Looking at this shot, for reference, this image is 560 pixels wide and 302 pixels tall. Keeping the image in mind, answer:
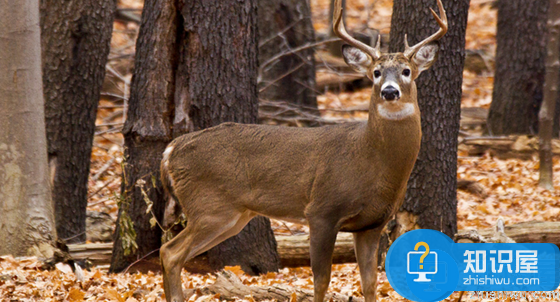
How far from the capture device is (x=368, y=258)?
209 inches

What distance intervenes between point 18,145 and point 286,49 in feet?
28.2

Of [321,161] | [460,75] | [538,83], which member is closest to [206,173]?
[321,161]

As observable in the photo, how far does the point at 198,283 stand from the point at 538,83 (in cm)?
835

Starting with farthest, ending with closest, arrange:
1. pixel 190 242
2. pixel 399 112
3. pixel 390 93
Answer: pixel 190 242 < pixel 399 112 < pixel 390 93

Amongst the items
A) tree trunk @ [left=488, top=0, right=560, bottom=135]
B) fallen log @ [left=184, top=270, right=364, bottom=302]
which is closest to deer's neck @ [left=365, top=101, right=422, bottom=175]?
fallen log @ [left=184, top=270, right=364, bottom=302]

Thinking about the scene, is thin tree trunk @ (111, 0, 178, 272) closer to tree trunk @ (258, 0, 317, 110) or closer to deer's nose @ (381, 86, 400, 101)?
deer's nose @ (381, 86, 400, 101)

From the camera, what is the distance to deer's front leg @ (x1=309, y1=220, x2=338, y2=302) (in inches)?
199

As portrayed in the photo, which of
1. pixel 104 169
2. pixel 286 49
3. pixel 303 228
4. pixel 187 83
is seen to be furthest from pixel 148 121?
pixel 286 49

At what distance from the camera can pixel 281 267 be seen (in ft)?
23.7

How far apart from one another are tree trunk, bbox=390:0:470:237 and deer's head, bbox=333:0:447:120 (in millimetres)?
1582

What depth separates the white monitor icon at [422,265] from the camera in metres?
4.78

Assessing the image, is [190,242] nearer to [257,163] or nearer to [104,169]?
[257,163]

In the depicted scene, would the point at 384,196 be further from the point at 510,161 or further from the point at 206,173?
the point at 510,161

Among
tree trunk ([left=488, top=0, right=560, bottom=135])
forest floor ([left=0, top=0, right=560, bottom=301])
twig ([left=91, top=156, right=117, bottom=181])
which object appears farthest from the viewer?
tree trunk ([left=488, top=0, right=560, bottom=135])
